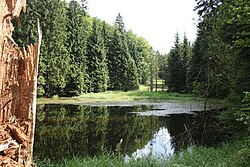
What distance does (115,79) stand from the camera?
143 ft

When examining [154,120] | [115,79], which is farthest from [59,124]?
[115,79]

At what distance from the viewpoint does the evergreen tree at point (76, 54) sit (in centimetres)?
3534

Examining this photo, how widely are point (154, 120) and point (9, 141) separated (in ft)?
42.6

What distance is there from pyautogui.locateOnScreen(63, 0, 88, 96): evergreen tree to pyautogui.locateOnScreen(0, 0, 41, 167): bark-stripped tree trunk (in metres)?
32.6

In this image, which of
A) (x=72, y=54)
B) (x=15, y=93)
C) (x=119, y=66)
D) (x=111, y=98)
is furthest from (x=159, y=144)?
(x=119, y=66)

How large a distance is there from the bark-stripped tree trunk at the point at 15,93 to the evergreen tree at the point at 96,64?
36.0 m

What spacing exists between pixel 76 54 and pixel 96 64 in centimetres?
353

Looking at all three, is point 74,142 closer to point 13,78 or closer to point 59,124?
point 59,124

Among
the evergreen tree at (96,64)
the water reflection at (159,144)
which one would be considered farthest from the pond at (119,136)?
the evergreen tree at (96,64)

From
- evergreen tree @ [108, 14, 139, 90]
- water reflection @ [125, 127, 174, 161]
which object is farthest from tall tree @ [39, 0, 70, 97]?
water reflection @ [125, 127, 174, 161]

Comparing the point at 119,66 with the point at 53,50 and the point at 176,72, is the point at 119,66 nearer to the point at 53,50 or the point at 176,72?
the point at 176,72

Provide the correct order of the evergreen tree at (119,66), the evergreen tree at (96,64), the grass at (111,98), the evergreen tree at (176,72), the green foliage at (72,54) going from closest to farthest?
the grass at (111,98) < the green foliage at (72,54) < the evergreen tree at (176,72) < the evergreen tree at (96,64) < the evergreen tree at (119,66)

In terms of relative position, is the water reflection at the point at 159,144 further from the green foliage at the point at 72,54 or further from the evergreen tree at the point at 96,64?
the evergreen tree at the point at 96,64

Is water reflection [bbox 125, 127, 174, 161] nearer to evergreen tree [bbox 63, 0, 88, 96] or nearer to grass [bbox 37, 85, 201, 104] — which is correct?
grass [bbox 37, 85, 201, 104]
